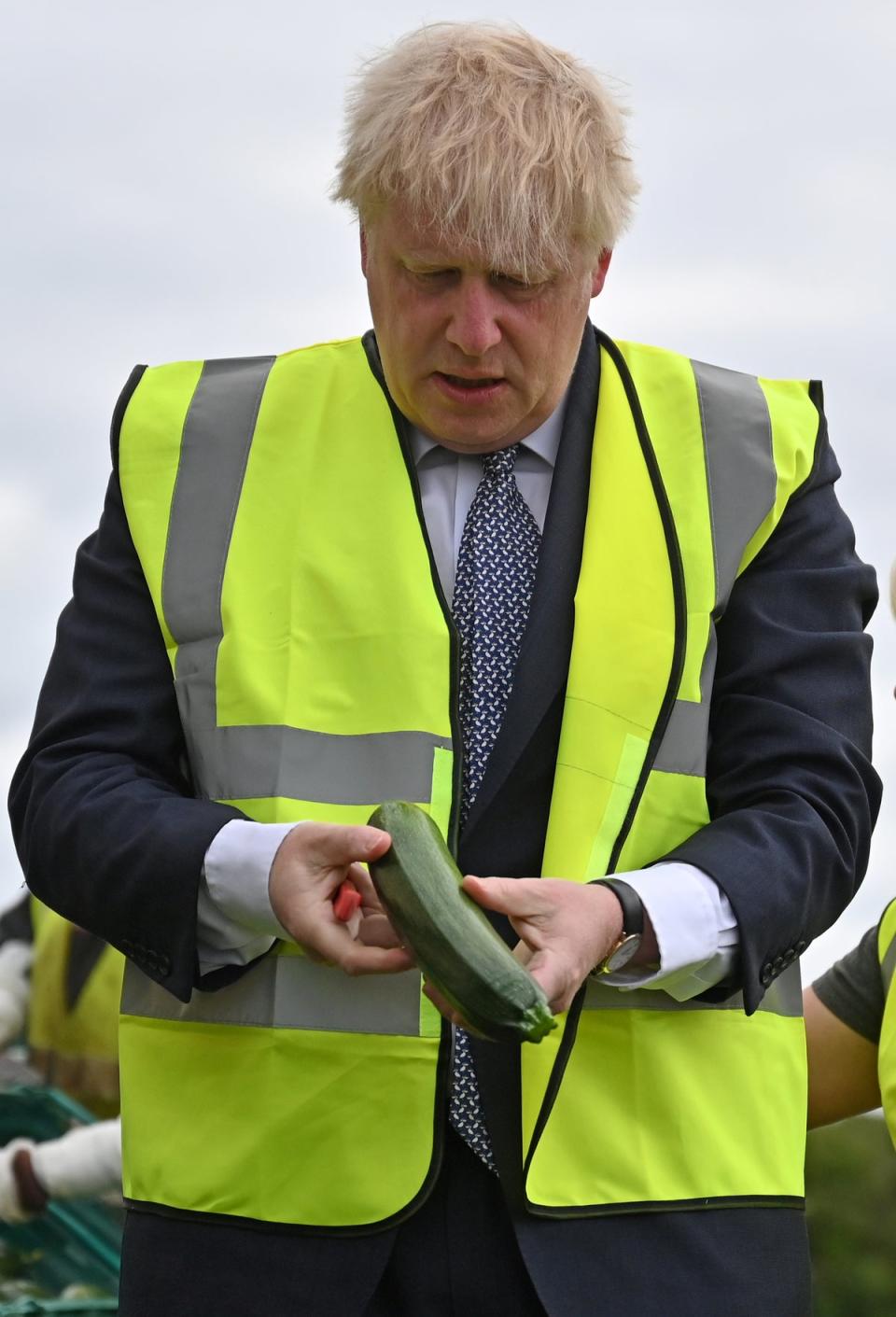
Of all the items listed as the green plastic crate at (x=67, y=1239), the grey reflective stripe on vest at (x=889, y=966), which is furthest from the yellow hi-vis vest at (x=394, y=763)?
the green plastic crate at (x=67, y=1239)

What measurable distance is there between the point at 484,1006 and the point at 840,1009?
2.54 metres

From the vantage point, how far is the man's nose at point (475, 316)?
133 inches

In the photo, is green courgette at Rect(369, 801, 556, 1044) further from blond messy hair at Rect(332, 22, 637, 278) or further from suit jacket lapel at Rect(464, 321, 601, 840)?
blond messy hair at Rect(332, 22, 637, 278)

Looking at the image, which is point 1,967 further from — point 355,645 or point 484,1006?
point 484,1006

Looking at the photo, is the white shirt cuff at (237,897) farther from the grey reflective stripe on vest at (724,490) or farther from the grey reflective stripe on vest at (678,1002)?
the grey reflective stripe on vest at (724,490)

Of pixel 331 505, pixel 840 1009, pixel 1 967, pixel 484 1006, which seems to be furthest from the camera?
pixel 1 967

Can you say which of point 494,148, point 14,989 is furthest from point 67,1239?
point 494,148

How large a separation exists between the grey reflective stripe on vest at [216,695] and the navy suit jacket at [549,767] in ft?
0.28

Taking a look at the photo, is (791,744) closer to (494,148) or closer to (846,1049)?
(494,148)

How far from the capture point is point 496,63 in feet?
11.4

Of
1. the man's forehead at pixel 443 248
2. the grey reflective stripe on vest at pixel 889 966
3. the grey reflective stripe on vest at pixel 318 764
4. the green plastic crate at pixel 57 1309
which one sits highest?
the man's forehead at pixel 443 248

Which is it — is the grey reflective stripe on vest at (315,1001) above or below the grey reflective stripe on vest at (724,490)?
below

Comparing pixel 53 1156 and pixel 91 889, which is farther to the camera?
pixel 53 1156

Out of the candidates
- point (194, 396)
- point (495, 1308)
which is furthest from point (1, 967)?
point (495, 1308)
